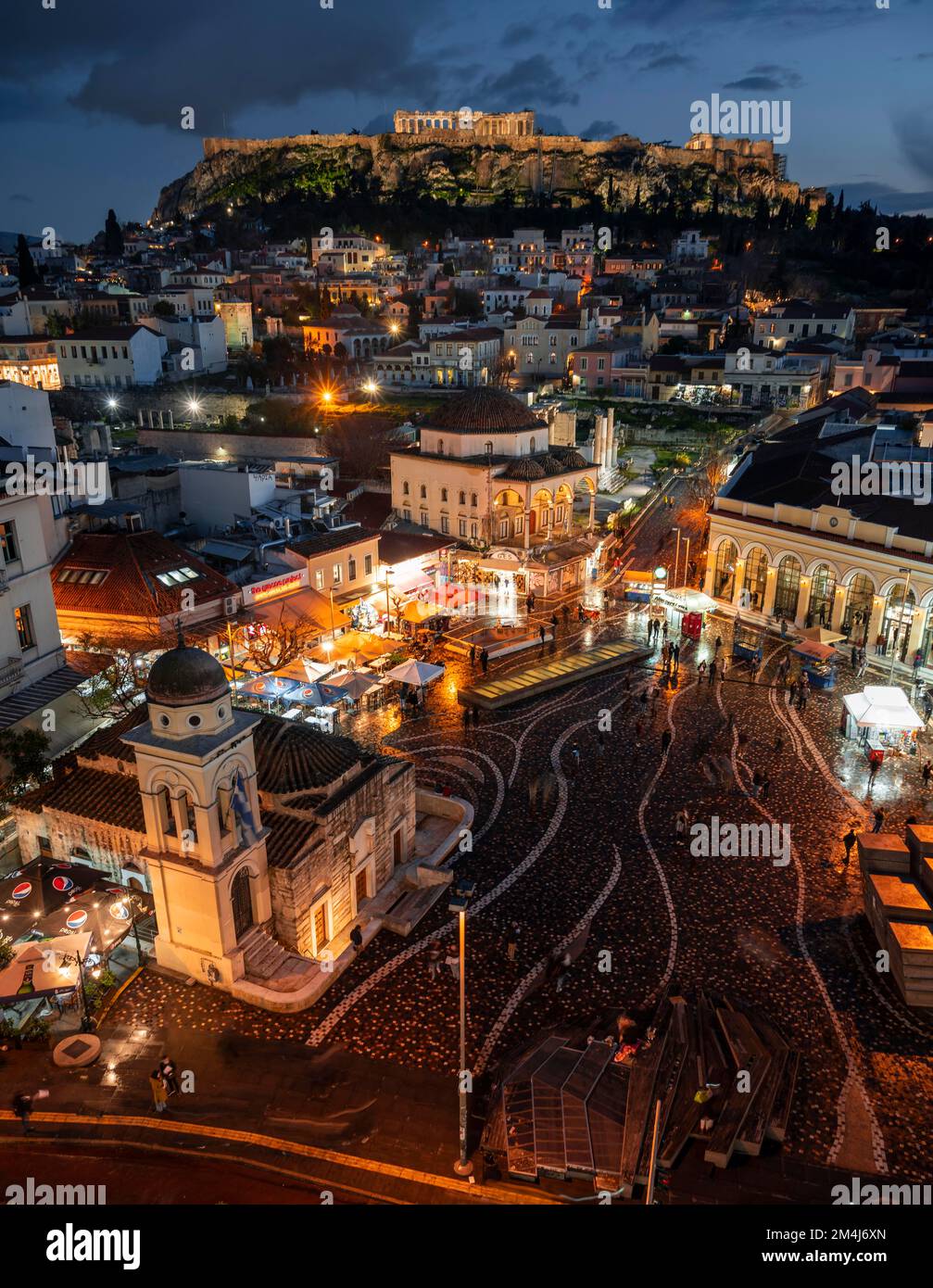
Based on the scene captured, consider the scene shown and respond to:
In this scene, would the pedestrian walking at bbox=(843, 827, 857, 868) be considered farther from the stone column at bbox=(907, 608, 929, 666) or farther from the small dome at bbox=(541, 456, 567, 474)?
the small dome at bbox=(541, 456, 567, 474)

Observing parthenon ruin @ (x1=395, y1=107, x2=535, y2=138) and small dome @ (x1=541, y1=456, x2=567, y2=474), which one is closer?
small dome @ (x1=541, y1=456, x2=567, y2=474)

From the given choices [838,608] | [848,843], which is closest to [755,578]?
[838,608]

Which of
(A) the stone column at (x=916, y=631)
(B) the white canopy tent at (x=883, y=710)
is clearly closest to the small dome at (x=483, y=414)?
(A) the stone column at (x=916, y=631)

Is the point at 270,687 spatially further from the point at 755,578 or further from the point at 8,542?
the point at 755,578

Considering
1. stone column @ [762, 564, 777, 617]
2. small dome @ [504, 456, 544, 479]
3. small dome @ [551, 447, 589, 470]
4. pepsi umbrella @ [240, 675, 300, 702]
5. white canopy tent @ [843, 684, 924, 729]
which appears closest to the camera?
white canopy tent @ [843, 684, 924, 729]

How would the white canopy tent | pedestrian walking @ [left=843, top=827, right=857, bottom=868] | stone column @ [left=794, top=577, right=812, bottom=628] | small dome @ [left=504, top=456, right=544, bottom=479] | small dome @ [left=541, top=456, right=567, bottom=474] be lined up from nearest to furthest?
pedestrian walking @ [left=843, top=827, right=857, bottom=868], the white canopy tent, stone column @ [left=794, top=577, right=812, bottom=628], small dome @ [left=504, top=456, right=544, bottom=479], small dome @ [left=541, top=456, right=567, bottom=474]

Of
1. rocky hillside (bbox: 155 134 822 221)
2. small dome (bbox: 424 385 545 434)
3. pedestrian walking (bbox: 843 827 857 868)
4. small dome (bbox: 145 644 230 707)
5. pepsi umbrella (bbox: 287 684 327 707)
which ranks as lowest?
pedestrian walking (bbox: 843 827 857 868)

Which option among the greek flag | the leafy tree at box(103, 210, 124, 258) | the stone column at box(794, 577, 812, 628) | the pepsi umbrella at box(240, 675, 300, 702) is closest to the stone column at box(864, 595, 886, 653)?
the stone column at box(794, 577, 812, 628)
